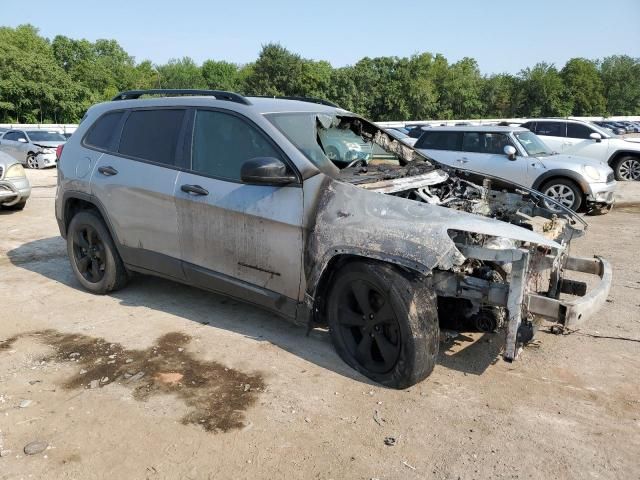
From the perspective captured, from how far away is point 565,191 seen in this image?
9836mm

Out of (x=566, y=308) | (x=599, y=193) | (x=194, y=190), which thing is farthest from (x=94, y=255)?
(x=599, y=193)

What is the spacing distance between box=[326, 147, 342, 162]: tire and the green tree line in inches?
2309

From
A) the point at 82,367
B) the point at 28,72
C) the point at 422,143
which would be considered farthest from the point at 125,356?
the point at 28,72

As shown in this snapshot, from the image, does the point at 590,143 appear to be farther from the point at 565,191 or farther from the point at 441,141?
the point at 441,141

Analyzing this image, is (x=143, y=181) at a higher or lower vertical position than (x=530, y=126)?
lower

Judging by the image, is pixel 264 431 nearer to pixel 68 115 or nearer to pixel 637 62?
pixel 68 115

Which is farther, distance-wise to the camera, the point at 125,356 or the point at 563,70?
the point at 563,70

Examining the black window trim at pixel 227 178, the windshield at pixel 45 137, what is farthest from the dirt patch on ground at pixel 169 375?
the windshield at pixel 45 137

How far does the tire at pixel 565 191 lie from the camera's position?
31.9ft

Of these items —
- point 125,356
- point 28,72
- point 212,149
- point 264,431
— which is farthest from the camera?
point 28,72

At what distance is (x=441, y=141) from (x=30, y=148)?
47.5ft

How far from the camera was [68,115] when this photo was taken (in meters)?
55.5

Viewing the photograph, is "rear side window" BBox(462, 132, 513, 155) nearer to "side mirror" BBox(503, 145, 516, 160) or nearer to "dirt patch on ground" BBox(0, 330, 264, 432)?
"side mirror" BBox(503, 145, 516, 160)

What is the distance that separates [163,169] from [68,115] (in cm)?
5815
